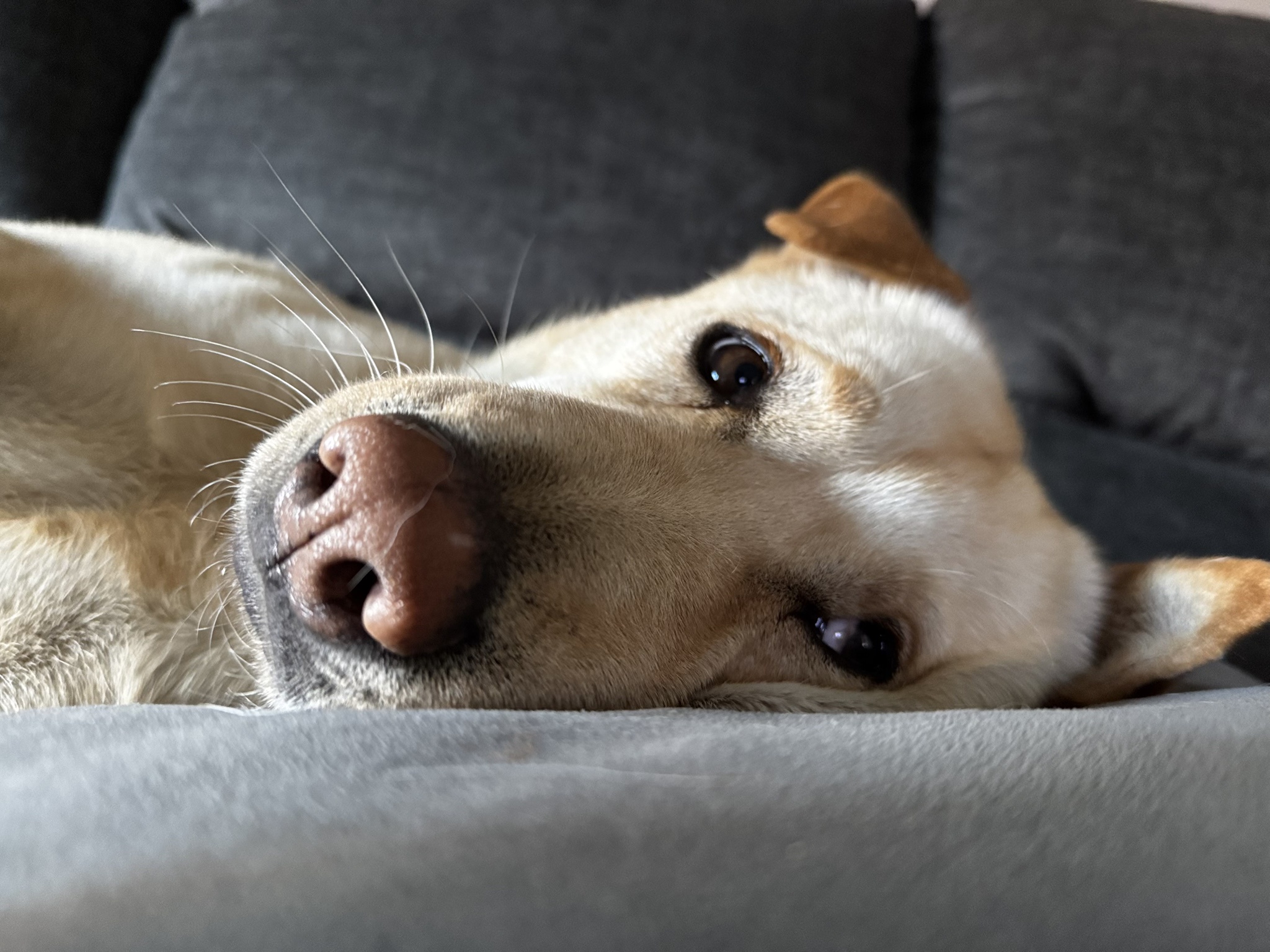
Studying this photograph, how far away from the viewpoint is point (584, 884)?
59 cm

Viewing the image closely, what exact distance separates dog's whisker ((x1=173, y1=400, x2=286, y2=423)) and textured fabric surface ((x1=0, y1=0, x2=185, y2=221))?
5.54ft

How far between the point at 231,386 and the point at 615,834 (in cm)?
101

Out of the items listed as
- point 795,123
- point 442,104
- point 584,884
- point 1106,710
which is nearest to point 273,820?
point 584,884

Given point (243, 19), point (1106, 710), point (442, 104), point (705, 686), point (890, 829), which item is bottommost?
point (705, 686)

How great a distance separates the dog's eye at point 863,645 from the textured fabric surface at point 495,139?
61.9 inches

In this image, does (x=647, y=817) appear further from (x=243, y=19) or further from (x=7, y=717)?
(x=243, y=19)

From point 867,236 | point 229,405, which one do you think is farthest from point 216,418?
point 867,236

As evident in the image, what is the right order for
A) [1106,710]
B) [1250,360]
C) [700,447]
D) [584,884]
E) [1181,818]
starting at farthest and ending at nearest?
[1250,360]
[700,447]
[1106,710]
[1181,818]
[584,884]

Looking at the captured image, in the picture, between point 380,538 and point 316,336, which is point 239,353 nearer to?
point 316,336

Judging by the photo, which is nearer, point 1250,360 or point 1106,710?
point 1106,710

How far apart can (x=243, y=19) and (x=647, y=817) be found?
2834 mm

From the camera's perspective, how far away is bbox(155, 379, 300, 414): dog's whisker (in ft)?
4.03

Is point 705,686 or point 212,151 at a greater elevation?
point 212,151

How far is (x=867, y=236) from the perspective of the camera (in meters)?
1.74
